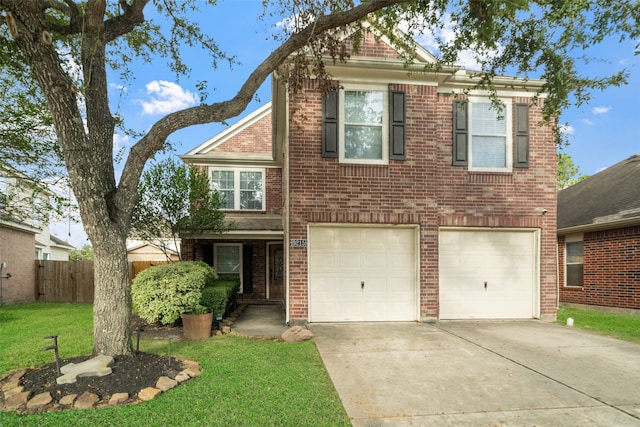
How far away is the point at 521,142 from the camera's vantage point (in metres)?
9.02

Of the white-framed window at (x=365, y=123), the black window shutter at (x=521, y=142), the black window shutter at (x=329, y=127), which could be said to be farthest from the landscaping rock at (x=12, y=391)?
the black window shutter at (x=521, y=142)

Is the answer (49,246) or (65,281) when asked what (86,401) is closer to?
(65,281)

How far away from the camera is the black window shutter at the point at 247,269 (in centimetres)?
1415

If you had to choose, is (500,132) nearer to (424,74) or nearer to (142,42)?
(424,74)

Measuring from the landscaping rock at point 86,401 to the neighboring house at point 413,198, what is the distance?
4.36 meters

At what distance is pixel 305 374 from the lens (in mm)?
5004

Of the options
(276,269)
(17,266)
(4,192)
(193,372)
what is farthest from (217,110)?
(17,266)

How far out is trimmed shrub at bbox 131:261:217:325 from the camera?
7.71 metres

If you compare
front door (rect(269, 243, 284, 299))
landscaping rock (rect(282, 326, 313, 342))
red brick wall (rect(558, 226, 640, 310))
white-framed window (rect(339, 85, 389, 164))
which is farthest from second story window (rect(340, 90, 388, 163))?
red brick wall (rect(558, 226, 640, 310))

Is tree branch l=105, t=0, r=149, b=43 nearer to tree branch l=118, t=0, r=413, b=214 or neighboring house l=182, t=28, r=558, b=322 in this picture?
tree branch l=118, t=0, r=413, b=214

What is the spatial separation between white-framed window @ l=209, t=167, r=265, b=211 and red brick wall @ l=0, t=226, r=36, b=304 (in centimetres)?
833

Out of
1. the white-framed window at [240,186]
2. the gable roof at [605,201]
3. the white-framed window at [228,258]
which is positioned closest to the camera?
the gable roof at [605,201]

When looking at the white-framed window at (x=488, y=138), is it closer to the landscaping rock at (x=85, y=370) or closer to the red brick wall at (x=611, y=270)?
the red brick wall at (x=611, y=270)

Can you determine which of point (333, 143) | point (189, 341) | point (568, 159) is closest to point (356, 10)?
point (333, 143)
